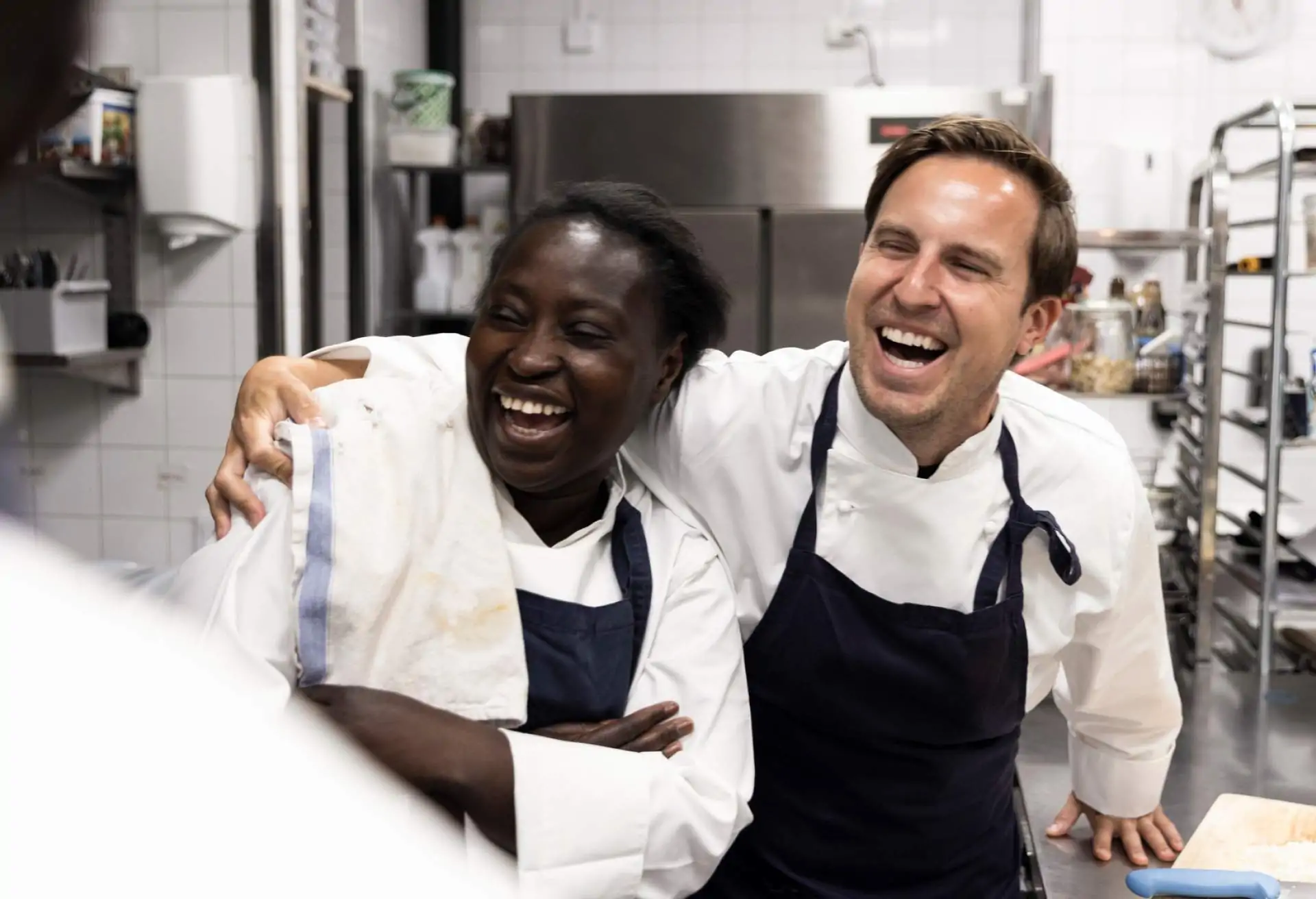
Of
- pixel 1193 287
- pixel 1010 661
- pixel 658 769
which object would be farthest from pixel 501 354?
pixel 1193 287

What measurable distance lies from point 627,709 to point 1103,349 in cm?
229

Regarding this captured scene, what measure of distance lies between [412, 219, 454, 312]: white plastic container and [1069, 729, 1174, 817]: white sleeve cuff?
295 centimetres

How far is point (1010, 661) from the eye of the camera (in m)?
1.51

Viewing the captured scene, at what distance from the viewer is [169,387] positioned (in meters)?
3.19

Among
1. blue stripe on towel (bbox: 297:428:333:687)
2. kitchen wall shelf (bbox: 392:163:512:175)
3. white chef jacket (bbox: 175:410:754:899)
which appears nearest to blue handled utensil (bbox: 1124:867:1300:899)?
white chef jacket (bbox: 175:410:754:899)

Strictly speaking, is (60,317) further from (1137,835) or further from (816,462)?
(1137,835)

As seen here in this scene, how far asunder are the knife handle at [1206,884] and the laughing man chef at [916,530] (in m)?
0.22

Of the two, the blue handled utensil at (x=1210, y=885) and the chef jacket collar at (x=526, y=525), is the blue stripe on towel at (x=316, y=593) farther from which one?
the blue handled utensil at (x=1210, y=885)

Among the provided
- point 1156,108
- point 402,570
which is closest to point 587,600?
point 402,570

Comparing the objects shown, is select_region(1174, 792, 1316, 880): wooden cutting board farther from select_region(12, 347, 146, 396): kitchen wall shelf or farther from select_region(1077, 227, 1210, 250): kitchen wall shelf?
select_region(12, 347, 146, 396): kitchen wall shelf

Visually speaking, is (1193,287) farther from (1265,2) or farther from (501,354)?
(501,354)

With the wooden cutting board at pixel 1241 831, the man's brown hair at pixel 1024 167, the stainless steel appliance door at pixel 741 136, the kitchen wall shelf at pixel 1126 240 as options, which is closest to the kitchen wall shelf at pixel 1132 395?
the kitchen wall shelf at pixel 1126 240

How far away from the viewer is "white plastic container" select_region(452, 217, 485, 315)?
4215mm

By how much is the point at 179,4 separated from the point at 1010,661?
2.56 m
